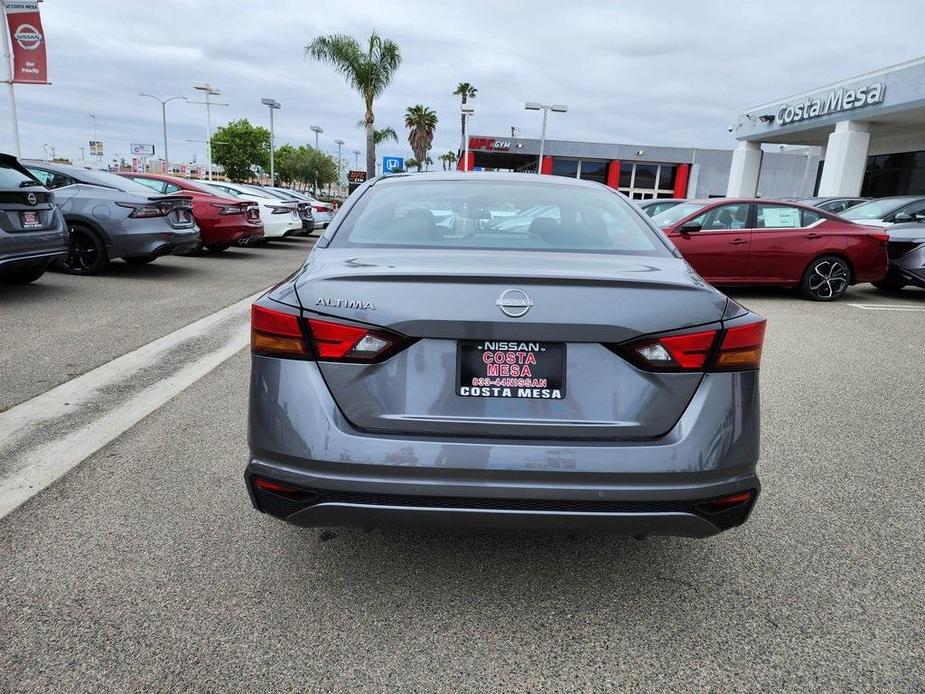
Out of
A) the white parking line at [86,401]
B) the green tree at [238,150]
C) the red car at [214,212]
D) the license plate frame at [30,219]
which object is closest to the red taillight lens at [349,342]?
the white parking line at [86,401]

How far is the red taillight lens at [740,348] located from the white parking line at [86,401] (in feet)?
9.65

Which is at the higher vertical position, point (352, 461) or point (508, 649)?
point (352, 461)

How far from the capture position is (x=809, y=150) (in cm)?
3747

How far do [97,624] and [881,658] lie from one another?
8.30ft

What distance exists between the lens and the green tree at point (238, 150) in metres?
93.7

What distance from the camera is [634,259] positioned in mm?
2633

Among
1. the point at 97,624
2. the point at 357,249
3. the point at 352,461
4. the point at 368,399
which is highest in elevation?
the point at 357,249

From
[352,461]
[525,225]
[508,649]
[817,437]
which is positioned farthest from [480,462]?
[817,437]

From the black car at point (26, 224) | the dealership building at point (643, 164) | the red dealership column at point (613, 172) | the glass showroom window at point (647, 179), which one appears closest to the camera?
the black car at point (26, 224)

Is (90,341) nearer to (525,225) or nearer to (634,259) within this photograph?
(525,225)

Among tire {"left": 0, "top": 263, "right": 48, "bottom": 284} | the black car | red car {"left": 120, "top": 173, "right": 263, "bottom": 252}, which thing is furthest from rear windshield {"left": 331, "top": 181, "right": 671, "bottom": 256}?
red car {"left": 120, "top": 173, "right": 263, "bottom": 252}

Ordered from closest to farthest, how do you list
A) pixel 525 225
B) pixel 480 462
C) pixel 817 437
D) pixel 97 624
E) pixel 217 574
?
1. pixel 480 462
2. pixel 97 624
3. pixel 217 574
4. pixel 525 225
5. pixel 817 437

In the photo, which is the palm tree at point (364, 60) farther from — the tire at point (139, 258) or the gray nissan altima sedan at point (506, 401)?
the gray nissan altima sedan at point (506, 401)

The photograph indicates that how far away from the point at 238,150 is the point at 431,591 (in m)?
99.3
